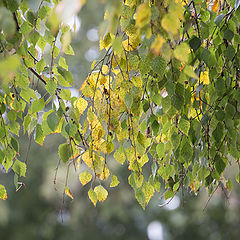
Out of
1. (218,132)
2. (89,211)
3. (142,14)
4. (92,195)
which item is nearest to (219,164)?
(218,132)

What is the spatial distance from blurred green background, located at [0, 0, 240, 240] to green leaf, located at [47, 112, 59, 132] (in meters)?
3.86

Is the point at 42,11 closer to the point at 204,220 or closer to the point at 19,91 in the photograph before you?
the point at 19,91

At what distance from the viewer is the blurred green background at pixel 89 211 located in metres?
5.07

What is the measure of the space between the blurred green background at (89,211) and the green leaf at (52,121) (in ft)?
12.7

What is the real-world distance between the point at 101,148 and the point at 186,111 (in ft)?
0.66

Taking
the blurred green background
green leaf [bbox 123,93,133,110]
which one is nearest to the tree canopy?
green leaf [bbox 123,93,133,110]

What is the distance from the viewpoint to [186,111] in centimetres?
107

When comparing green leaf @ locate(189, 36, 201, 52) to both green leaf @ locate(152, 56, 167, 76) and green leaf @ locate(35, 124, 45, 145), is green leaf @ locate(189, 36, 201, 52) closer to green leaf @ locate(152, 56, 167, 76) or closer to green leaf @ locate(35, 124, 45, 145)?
green leaf @ locate(152, 56, 167, 76)

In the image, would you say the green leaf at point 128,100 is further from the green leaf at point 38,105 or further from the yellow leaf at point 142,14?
the yellow leaf at point 142,14

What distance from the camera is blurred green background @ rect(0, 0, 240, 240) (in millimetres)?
5074

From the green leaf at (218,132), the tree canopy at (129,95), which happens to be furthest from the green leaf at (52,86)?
the green leaf at (218,132)

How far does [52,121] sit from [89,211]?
4404mm

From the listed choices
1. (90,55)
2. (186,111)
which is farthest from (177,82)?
(90,55)

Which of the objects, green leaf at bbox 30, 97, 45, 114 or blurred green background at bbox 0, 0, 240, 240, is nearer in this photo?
green leaf at bbox 30, 97, 45, 114
